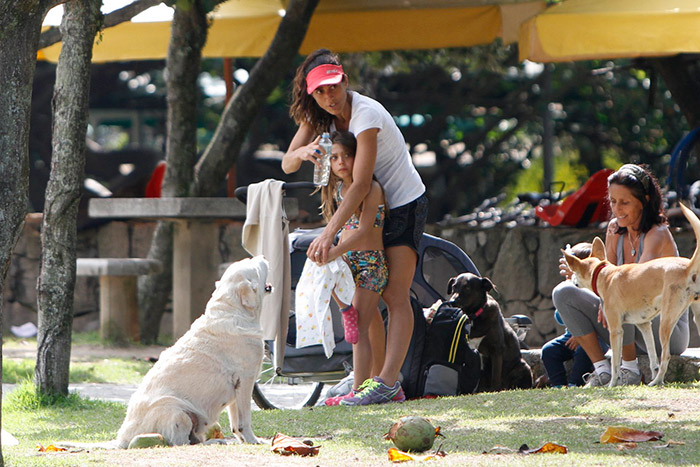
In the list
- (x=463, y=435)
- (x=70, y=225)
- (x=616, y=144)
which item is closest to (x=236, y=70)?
(x=616, y=144)

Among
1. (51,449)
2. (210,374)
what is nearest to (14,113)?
(210,374)

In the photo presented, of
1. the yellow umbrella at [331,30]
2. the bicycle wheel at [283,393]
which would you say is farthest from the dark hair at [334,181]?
the yellow umbrella at [331,30]

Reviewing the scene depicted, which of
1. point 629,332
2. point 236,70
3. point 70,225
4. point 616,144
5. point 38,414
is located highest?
point 236,70

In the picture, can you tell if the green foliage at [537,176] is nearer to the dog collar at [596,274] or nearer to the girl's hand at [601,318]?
the girl's hand at [601,318]

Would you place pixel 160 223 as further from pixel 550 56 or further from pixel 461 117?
pixel 461 117

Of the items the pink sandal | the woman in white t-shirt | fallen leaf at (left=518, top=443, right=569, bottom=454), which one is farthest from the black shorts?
fallen leaf at (left=518, top=443, right=569, bottom=454)

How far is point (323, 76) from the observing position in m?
5.34

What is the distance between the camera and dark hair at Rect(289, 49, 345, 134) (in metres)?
5.55

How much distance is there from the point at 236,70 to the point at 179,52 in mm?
6042

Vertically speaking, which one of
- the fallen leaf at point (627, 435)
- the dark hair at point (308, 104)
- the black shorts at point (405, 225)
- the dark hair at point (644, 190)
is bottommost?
the fallen leaf at point (627, 435)

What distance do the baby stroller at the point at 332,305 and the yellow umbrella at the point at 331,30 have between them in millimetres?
4074

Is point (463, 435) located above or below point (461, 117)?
below

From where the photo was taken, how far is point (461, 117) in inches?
590

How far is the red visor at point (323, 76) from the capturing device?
209 inches
